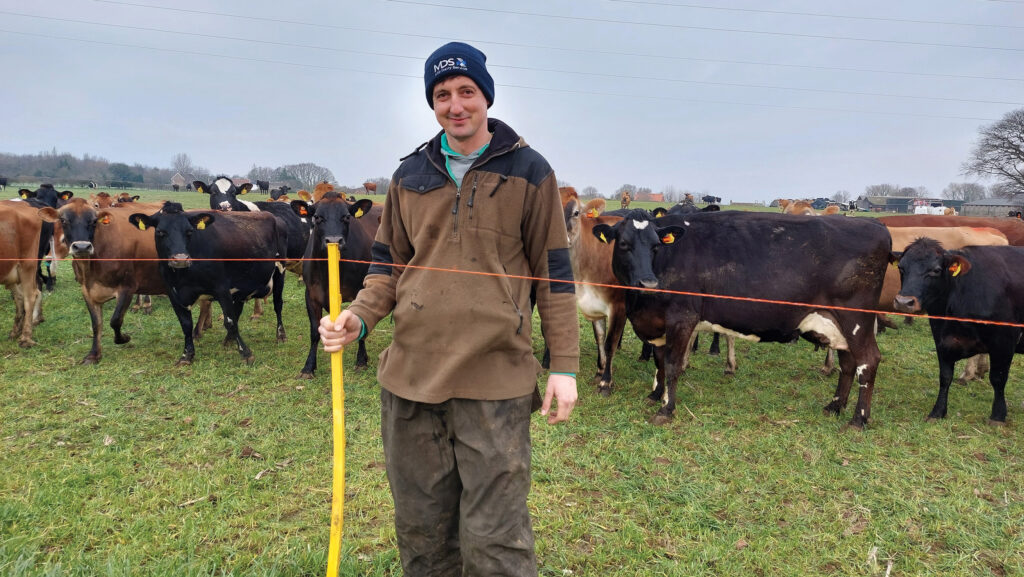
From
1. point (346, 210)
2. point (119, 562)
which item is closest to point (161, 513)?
point (119, 562)

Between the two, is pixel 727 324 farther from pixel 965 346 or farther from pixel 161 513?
pixel 161 513

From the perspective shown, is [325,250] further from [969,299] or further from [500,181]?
[969,299]

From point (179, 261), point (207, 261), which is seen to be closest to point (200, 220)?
point (207, 261)

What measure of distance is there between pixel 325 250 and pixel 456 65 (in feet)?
16.4

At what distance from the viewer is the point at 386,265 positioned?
7.73ft

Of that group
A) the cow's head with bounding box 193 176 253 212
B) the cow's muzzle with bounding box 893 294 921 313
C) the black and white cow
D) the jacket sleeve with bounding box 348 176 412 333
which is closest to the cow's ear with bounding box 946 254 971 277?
the black and white cow

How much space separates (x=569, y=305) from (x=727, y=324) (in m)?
4.08

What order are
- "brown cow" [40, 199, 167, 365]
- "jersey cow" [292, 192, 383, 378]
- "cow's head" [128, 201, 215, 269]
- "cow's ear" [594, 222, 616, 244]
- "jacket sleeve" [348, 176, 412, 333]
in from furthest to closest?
"brown cow" [40, 199, 167, 365] → "cow's head" [128, 201, 215, 269] → "jersey cow" [292, 192, 383, 378] → "cow's ear" [594, 222, 616, 244] → "jacket sleeve" [348, 176, 412, 333]

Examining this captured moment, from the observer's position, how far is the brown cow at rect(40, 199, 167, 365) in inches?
274

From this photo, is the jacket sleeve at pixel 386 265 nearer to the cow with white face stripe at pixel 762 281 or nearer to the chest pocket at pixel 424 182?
the chest pocket at pixel 424 182

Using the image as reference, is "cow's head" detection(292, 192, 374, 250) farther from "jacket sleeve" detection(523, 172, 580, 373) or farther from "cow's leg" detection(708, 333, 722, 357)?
"cow's leg" detection(708, 333, 722, 357)

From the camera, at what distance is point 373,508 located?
3.71 metres

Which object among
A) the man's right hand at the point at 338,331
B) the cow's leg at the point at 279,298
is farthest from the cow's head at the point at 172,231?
the man's right hand at the point at 338,331

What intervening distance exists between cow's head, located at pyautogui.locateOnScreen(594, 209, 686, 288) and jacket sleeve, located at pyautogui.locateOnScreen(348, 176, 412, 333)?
3.43 metres
